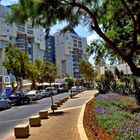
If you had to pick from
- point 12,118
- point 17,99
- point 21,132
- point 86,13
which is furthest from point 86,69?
point 21,132

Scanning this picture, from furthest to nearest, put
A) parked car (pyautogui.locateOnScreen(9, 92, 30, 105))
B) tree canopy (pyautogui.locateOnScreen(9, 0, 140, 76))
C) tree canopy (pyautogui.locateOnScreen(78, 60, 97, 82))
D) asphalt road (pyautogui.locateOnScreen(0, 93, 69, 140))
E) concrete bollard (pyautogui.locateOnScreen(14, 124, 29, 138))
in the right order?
1. tree canopy (pyautogui.locateOnScreen(78, 60, 97, 82))
2. parked car (pyautogui.locateOnScreen(9, 92, 30, 105))
3. asphalt road (pyautogui.locateOnScreen(0, 93, 69, 140))
4. concrete bollard (pyautogui.locateOnScreen(14, 124, 29, 138))
5. tree canopy (pyautogui.locateOnScreen(9, 0, 140, 76))

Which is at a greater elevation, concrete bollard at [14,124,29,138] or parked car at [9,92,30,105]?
parked car at [9,92,30,105]

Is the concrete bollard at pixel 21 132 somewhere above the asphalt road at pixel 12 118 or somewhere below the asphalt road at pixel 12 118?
above

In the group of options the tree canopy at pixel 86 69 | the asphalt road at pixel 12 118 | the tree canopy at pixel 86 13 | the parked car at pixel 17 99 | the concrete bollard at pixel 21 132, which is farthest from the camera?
the tree canopy at pixel 86 69

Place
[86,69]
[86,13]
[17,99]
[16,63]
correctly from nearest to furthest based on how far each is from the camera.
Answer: [86,13] < [17,99] < [16,63] < [86,69]

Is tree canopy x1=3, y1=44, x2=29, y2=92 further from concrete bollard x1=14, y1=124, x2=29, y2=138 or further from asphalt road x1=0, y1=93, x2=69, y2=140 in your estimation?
concrete bollard x1=14, y1=124, x2=29, y2=138

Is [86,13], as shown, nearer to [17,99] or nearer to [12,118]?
[12,118]

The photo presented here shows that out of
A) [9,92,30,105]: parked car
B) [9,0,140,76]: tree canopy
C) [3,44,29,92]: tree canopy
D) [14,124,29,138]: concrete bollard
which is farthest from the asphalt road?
[3,44,29,92]: tree canopy

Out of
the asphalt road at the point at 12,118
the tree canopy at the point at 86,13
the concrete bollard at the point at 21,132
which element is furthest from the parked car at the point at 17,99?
the concrete bollard at the point at 21,132

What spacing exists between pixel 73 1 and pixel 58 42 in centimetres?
18389

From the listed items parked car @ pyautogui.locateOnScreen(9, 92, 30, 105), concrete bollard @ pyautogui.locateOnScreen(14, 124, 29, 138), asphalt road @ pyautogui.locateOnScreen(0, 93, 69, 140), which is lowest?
asphalt road @ pyautogui.locateOnScreen(0, 93, 69, 140)

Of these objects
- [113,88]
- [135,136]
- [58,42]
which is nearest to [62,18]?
[135,136]

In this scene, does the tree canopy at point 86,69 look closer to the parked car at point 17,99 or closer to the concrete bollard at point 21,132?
the parked car at point 17,99

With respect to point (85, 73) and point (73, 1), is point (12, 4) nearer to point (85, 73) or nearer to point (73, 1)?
point (73, 1)
